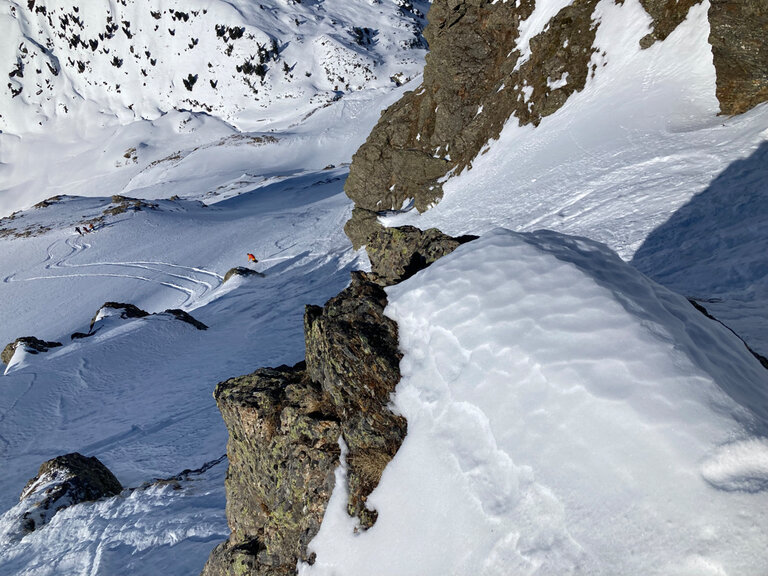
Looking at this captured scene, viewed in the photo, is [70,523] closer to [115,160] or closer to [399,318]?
[399,318]

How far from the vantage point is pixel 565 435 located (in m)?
3.25

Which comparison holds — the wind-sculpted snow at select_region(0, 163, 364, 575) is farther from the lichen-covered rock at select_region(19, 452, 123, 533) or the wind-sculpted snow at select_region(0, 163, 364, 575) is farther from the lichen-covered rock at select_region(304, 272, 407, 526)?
the lichen-covered rock at select_region(304, 272, 407, 526)

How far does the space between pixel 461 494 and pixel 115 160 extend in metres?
93.9

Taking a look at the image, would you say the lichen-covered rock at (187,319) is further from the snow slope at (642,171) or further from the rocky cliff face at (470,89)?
the snow slope at (642,171)

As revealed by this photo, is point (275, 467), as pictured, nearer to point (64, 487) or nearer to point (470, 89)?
point (64, 487)

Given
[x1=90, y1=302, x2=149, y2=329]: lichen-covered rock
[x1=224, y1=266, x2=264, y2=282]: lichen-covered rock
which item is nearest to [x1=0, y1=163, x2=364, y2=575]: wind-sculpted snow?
[x1=90, y1=302, x2=149, y2=329]: lichen-covered rock

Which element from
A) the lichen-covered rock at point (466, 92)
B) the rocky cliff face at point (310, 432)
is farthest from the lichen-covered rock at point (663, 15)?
the rocky cliff face at point (310, 432)

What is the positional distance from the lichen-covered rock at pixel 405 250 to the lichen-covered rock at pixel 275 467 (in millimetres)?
2024

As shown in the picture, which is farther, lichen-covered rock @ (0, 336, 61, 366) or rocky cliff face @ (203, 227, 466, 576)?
lichen-covered rock @ (0, 336, 61, 366)

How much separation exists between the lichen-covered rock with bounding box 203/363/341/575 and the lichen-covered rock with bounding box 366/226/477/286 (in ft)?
6.64

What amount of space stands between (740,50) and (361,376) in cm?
1191

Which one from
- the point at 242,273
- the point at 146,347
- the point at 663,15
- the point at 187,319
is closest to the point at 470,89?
the point at 663,15

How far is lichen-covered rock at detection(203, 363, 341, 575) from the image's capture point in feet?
14.7

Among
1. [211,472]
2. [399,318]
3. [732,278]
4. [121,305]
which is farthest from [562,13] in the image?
[121,305]
